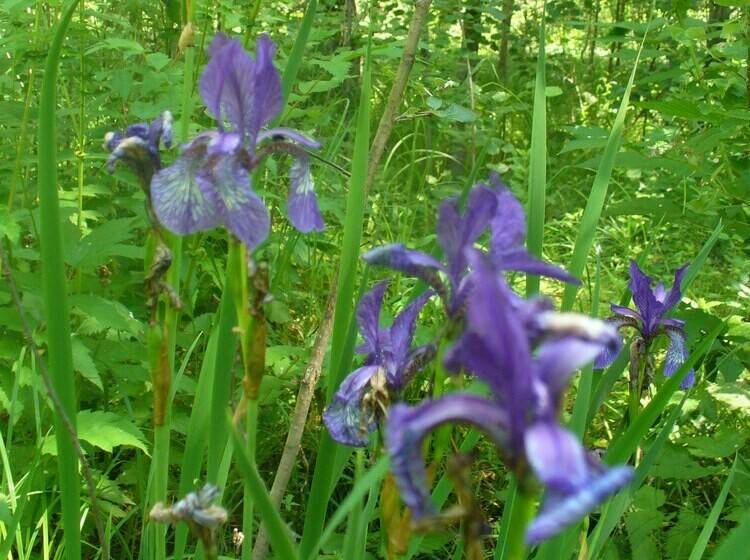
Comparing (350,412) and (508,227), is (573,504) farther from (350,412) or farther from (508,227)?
(350,412)

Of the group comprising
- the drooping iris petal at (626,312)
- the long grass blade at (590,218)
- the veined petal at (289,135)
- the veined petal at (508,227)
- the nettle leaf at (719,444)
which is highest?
the veined petal at (289,135)

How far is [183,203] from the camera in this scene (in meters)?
0.82

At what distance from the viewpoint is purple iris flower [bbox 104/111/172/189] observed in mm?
852

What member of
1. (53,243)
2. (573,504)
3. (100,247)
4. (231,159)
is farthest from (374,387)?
(100,247)

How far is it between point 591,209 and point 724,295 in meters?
2.29

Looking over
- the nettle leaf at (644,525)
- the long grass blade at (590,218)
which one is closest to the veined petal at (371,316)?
the long grass blade at (590,218)

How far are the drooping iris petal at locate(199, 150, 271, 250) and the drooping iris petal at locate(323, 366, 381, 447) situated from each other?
0.20 metres

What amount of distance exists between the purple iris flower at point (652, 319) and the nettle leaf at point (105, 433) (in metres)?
0.83

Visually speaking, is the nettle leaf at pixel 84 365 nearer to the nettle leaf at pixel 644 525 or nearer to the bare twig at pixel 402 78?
the bare twig at pixel 402 78

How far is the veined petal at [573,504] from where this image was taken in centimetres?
37

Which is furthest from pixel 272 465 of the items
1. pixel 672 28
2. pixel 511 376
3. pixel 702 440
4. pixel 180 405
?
pixel 511 376

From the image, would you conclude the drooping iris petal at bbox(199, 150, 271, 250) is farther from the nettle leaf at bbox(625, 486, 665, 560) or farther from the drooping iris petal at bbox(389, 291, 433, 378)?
the nettle leaf at bbox(625, 486, 665, 560)

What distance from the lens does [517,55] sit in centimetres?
511

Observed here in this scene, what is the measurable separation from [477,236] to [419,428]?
31 centimetres
